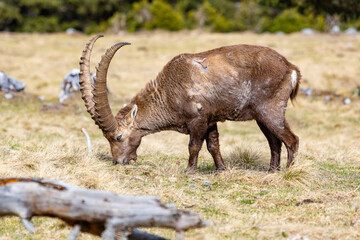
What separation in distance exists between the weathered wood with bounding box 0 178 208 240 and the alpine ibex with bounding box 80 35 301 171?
3.81 m

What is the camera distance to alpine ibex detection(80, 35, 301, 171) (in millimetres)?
8500

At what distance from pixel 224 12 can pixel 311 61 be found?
38921 millimetres

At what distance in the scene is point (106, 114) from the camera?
848 cm

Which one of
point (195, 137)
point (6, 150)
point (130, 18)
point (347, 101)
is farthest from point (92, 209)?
point (130, 18)

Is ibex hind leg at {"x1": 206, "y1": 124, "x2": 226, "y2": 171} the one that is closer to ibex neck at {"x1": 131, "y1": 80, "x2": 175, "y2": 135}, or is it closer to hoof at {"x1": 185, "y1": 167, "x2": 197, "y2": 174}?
hoof at {"x1": 185, "y1": 167, "x2": 197, "y2": 174}

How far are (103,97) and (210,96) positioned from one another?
77.0 inches

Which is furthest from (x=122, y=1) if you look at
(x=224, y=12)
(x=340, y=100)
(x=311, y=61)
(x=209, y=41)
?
(x=340, y=100)

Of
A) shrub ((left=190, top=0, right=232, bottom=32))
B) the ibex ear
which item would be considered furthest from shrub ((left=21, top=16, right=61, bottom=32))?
the ibex ear

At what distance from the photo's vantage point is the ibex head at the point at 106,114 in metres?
8.20

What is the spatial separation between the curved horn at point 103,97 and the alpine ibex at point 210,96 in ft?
0.06

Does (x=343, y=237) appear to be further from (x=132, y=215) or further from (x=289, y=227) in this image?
(x=132, y=215)

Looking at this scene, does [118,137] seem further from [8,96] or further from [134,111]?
[8,96]

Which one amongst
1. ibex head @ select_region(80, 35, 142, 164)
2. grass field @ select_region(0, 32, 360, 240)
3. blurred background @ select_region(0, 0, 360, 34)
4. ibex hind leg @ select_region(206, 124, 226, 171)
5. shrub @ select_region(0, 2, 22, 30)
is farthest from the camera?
blurred background @ select_region(0, 0, 360, 34)

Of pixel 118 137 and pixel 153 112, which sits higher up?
pixel 153 112
